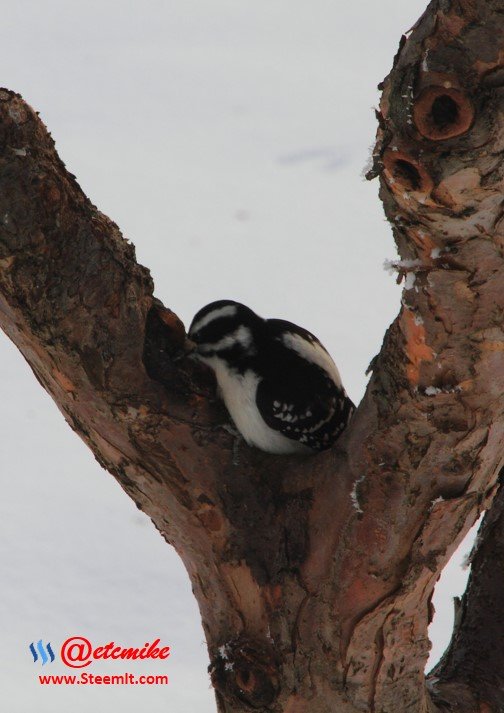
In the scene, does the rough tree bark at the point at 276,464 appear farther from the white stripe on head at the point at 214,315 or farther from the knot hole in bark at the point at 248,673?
the white stripe on head at the point at 214,315

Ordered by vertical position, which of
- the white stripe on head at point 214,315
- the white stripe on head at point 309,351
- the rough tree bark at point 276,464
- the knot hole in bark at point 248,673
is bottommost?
the knot hole in bark at point 248,673

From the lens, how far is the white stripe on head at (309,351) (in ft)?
10.2

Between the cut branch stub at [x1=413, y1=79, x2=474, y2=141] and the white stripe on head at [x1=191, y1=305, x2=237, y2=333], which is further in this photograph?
the white stripe on head at [x1=191, y1=305, x2=237, y2=333]

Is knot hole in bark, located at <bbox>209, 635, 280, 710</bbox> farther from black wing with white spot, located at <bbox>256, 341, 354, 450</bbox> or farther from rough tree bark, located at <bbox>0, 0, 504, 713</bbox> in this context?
black wing with white spot, located at <bbox>256, 341, 354, 450</bbox>

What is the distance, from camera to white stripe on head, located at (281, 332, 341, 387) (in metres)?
3.10

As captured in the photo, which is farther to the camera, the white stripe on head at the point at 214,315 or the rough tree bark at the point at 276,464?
the white stripe on head at the point at 214,315

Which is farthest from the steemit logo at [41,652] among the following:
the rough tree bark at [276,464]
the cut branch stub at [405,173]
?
the cut branch stub at [405,173]

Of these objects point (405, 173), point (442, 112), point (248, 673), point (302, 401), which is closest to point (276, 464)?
point (302, 401)

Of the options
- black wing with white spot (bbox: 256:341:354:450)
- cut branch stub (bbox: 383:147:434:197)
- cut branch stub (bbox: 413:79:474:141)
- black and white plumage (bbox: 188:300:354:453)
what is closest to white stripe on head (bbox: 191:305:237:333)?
black and white plumage (bbox: 188:300:354:453)

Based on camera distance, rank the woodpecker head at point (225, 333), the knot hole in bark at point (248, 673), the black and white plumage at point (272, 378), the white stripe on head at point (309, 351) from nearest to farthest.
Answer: the knot hole in bark at point (248, 673)
the black and white plumage at point (272, 378)
the woodpecker head at point (225, 333)
the white stripe on head at point (309, 351)

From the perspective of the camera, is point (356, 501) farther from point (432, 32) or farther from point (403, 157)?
point (432, 32)

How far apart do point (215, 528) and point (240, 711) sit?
52 centimetres

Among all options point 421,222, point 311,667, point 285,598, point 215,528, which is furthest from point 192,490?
point 421,222

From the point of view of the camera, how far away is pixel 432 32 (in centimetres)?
154
